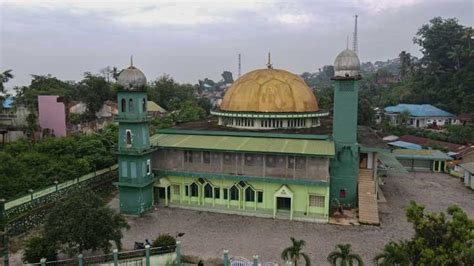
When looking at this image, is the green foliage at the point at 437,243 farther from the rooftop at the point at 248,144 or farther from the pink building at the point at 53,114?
the pink building at the point at 53,114

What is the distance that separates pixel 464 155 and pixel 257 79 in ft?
86.0

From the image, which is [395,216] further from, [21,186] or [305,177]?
[21,186]

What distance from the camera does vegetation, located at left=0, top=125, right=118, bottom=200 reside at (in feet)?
87.3

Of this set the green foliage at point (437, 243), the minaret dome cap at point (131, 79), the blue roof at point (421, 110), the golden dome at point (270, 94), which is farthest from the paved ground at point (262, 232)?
the blue roof at point (421, 110)

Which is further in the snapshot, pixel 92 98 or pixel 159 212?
pixel 92 98

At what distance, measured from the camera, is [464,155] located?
142 ft

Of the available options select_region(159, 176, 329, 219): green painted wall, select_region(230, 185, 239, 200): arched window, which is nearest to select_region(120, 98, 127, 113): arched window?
select_region(159, 176, 329, 219): green painted wall

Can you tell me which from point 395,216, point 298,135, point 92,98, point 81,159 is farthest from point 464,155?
point 92,98

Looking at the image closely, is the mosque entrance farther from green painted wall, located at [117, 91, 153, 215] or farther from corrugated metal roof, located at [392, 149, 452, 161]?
corrugated metal roof, located at [392, 149, 452, 161]

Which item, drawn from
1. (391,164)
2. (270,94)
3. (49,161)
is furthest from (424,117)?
(49,161)

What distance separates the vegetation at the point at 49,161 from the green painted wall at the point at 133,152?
604 cm

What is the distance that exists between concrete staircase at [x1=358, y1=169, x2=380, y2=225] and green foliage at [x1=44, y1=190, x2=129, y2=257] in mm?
15669

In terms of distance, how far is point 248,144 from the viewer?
2761 cm

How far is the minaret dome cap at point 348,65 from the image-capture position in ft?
89.5
